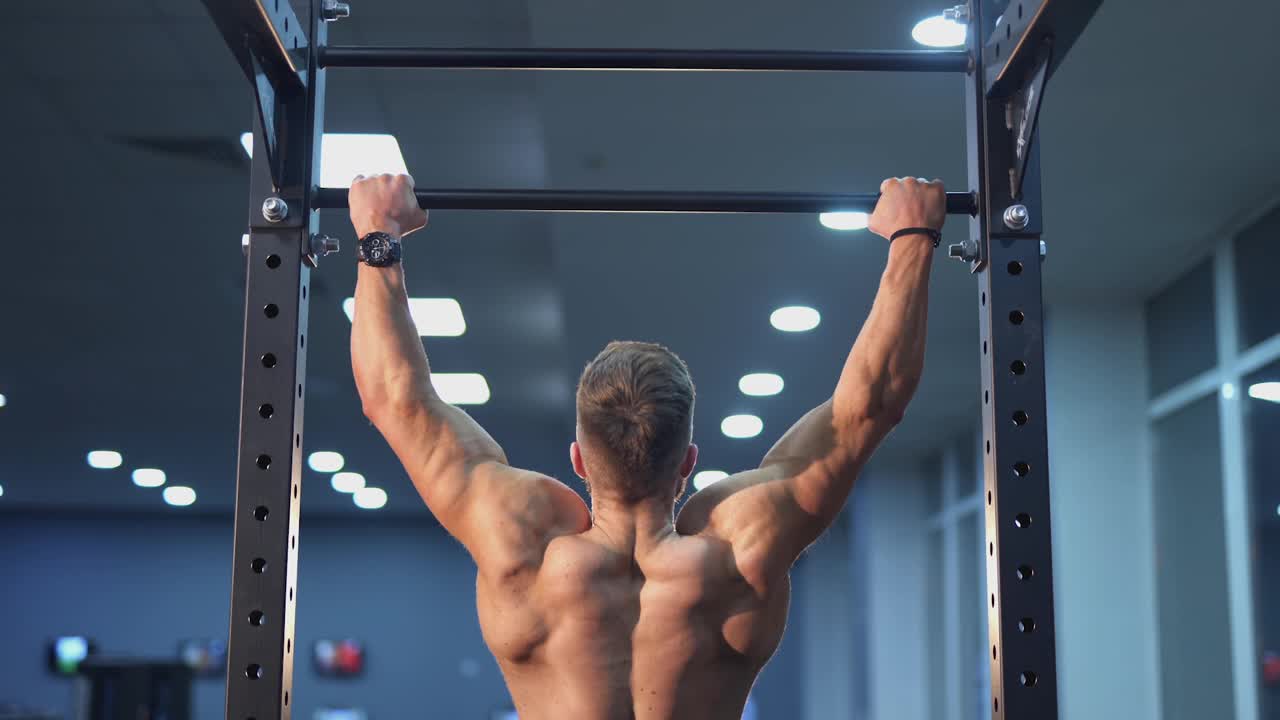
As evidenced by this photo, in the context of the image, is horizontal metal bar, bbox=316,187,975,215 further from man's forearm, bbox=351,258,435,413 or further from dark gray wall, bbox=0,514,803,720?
dark gray wall, bbox=0,514,803,720

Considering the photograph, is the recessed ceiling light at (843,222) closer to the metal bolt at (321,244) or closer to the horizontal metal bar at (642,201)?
the horizontal metal bar at (642,201)

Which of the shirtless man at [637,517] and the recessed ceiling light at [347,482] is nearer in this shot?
the shirtless man at [637,517]

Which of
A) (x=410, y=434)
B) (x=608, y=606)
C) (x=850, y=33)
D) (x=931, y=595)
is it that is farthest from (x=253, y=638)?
(x=931, y=595)

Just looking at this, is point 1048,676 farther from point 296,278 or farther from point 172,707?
point 172,707

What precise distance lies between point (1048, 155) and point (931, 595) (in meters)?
5.46

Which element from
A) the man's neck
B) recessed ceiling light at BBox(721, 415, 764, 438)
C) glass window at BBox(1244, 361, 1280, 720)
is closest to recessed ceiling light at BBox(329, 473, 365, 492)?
recessed ceiling light at BBox(721, 415, 764, 438)

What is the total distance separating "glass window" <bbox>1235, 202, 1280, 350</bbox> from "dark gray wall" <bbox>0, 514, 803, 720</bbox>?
943 cm

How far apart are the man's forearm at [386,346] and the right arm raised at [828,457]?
0.36 metres

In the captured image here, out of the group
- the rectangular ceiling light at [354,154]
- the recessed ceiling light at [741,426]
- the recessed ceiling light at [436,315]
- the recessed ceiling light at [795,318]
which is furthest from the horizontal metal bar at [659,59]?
the recessed ceiling light at [741,426]

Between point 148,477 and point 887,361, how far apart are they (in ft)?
35.5

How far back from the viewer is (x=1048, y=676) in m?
1.61

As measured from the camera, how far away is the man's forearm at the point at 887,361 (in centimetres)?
161

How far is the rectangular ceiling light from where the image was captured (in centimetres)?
466

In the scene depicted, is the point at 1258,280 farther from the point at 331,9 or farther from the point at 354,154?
the point at 331,9
